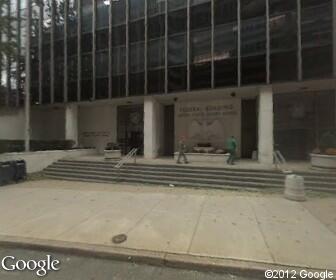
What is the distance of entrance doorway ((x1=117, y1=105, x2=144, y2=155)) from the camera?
24.7 m

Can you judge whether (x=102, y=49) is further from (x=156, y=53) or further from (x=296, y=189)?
(x=296, y=189)

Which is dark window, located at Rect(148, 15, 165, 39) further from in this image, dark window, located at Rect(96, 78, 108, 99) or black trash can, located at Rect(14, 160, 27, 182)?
black trash can, located at Rect(14, 160, 27, 182)

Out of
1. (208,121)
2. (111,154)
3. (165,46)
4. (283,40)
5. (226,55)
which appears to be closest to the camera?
(283,40)

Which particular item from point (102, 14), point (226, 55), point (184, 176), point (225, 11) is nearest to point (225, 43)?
point (226, 55)

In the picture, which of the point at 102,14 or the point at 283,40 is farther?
the point at 102,14

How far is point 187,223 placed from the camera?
7066 mm

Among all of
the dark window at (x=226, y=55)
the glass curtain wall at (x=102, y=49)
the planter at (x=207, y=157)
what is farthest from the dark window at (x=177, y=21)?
the planter at (x=207, y=157)

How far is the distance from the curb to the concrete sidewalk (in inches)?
3.0

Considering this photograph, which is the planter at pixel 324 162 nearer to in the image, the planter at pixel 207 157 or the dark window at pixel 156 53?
the planter at pixel 207 157

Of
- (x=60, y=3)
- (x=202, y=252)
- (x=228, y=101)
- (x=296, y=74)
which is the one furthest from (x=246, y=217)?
(x=60, y=3)

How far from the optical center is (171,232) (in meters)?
6.38

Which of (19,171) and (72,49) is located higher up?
(72,49)

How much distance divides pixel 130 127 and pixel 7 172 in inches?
481

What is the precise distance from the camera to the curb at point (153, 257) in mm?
4680
